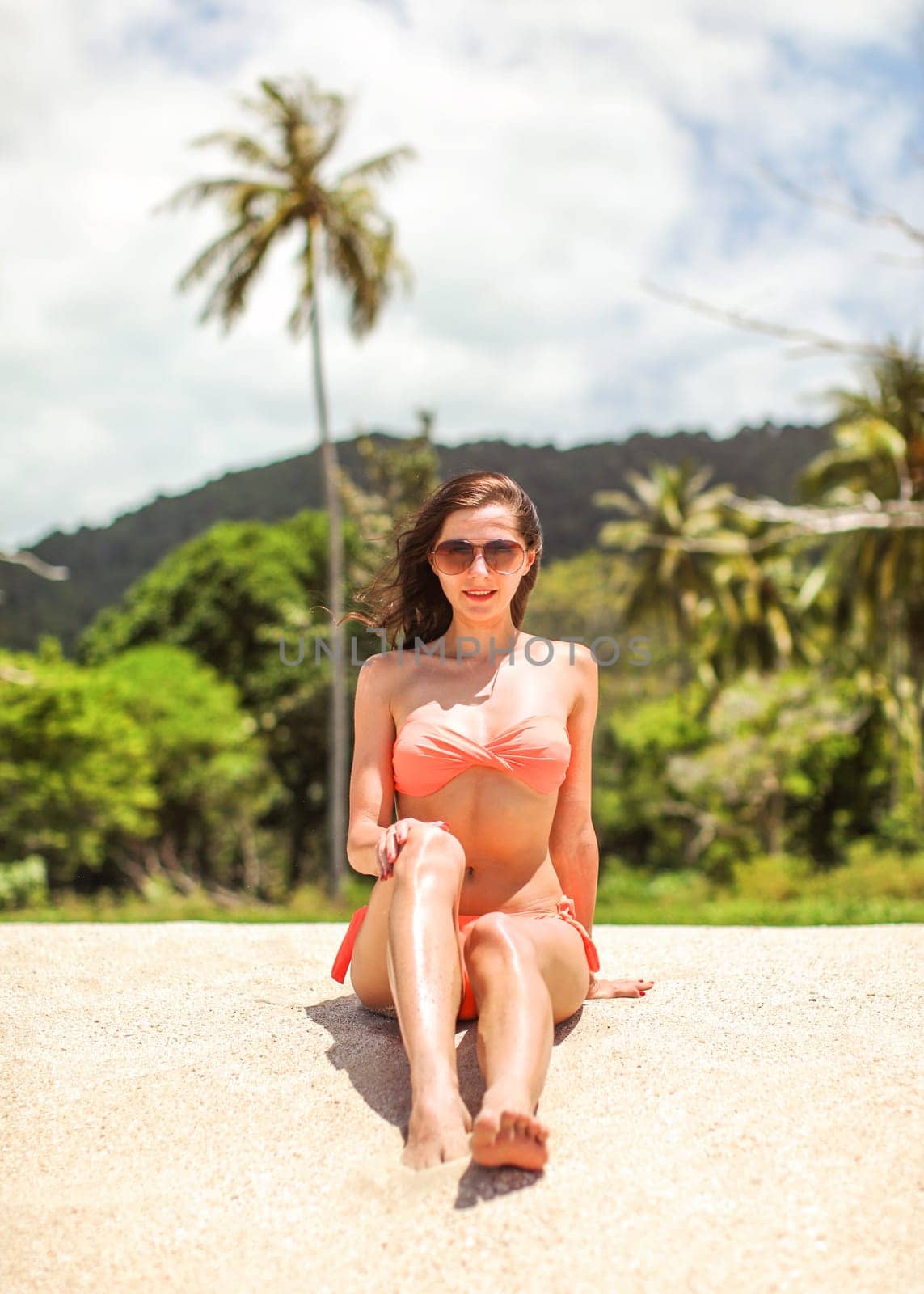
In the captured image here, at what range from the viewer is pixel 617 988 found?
150 inches

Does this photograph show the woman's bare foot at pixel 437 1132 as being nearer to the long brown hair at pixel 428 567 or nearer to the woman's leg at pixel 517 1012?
the woman's leg at pixel 517 1012

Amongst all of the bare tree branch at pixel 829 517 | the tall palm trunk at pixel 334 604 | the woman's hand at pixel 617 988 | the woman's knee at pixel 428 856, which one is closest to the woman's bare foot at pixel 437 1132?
the woman's knee at pixel 428 856

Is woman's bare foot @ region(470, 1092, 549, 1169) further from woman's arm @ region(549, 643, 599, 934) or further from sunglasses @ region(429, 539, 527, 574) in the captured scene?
sunglasses @ region(429, 539, 527, 574)

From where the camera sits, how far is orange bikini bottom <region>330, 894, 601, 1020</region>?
3.19 metres

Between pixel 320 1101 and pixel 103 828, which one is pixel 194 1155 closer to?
pixel 320 1101

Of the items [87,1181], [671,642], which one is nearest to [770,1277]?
[87,1181]

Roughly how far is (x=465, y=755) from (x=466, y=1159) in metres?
1.17

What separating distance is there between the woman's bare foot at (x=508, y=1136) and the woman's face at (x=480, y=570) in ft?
5.29

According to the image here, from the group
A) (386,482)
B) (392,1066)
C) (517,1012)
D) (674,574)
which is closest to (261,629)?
(386,482)

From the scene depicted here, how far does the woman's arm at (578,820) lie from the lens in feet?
11.6

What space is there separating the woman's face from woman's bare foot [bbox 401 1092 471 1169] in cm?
153

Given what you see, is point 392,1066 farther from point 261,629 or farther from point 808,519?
point 261,629

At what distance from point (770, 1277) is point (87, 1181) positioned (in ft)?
5.30

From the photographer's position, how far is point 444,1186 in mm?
2389
